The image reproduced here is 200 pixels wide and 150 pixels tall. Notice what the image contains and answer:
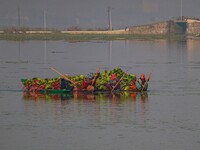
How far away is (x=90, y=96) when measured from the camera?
51.1 meters

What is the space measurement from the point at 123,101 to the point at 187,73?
20.9 m

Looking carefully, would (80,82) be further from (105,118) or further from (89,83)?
(105,118)

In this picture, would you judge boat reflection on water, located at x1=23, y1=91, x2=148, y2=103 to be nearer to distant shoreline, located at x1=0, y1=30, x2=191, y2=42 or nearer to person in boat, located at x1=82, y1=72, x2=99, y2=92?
person in boat, located at x1=82, y1=72, x2=99, y2=92

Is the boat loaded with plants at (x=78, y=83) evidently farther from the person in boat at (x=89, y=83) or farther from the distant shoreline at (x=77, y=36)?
the distant shoreline at (x=77, y=36)

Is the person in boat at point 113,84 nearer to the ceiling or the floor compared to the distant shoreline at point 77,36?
nearer to the floor

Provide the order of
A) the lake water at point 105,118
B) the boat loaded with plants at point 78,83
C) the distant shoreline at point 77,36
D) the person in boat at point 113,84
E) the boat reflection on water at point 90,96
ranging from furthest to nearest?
the distant shoreline at point 77,36 → the person in boat at point 113,84 → the boat loaded with plants at point 78,83 → the boat reflection on water at point 90,96 → the lake water at point 105,118

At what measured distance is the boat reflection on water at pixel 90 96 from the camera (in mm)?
50156

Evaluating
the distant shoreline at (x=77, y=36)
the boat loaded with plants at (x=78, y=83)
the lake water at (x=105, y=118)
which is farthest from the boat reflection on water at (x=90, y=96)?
the distant shoreline at (x=77, y=36)

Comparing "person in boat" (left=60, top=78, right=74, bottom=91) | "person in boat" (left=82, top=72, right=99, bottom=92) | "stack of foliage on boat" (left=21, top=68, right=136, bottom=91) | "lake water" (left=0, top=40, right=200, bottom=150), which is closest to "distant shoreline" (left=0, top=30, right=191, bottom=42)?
"lake water" (left=0, top=40, right=200, bottom=150)

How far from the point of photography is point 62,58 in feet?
299

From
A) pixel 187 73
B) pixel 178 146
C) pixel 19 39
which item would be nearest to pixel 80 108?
pixel 178 146

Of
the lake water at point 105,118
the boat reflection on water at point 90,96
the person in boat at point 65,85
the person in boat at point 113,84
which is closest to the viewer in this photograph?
the lake water at point 105,118

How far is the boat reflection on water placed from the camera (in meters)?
50.2

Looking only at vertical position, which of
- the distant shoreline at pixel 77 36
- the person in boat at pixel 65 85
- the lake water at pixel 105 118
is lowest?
the lake water at pixel 105 118
